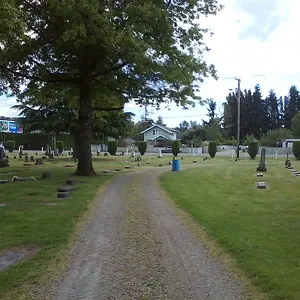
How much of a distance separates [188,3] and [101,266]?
17.0m

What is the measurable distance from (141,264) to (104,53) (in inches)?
608

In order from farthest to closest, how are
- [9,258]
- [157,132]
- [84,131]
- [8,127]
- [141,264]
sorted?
[157,132], [8,127], [84,131], [9,258], [141,264]

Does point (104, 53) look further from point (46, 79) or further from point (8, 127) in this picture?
point (8, 127)

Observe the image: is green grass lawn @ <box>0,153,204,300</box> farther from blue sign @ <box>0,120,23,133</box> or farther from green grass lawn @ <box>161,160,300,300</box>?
blue sign @ <box>0,120,23,133</box>

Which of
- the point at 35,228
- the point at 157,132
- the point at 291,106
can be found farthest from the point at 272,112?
the point at 35,228

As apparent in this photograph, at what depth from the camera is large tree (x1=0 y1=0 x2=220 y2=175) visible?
16938 mm

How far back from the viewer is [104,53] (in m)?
20.0

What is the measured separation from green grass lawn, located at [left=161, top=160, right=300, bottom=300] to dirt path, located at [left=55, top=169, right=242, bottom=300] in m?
0.47

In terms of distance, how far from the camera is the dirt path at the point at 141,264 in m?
4.93

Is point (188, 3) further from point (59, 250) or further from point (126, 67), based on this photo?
point (59, 250)

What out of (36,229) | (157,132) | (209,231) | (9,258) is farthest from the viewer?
(157,132)

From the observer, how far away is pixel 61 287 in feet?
16.7

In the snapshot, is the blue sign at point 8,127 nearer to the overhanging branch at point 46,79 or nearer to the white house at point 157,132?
the white house at point 157,132

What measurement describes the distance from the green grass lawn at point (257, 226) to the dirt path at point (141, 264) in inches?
18.4
